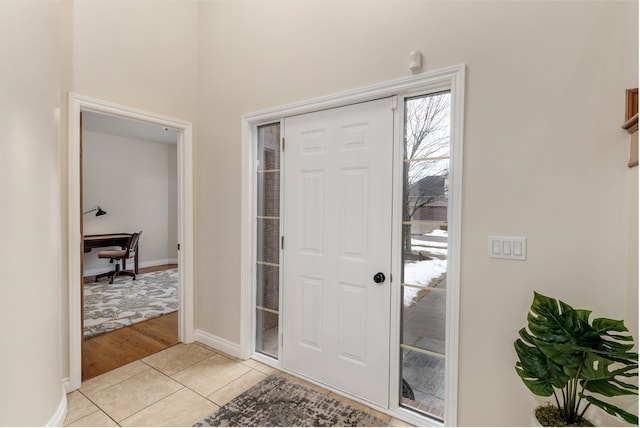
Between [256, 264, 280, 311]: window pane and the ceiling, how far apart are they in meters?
3.14

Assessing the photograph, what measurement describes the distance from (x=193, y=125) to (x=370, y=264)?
7.14 ft

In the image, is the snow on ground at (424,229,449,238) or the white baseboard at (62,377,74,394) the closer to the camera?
the snow on ground at (424,229,449,238)

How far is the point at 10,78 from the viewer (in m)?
1.53

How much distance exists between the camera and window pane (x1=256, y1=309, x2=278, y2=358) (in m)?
2.69

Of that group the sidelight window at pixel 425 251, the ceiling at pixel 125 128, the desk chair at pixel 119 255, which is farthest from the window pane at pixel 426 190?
the desk chair at pixel 119 255

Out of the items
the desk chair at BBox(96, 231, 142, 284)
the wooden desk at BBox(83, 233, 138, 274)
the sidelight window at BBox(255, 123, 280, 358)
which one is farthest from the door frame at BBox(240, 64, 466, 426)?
the wooden desk at BBox(83, 233, 138, 274)

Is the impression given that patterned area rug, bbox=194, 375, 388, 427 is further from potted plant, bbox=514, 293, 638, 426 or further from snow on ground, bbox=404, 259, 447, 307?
potted plant, bbox=514, 293, 638, 426

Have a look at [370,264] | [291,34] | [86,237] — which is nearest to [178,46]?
[291,34]

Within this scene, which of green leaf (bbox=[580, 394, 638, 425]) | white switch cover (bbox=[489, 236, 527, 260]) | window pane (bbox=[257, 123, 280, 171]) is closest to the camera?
green leaf (bbox=[580, 394, 638, 425])

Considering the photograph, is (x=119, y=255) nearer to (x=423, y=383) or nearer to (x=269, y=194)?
(x=269, y=194)

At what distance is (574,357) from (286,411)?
1.65 m

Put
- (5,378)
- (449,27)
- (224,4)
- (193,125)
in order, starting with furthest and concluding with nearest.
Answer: (193,125) < (224,4) < (449,27) < (5,378)

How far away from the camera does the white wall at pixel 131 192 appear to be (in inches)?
229

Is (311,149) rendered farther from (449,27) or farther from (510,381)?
(510,381)
